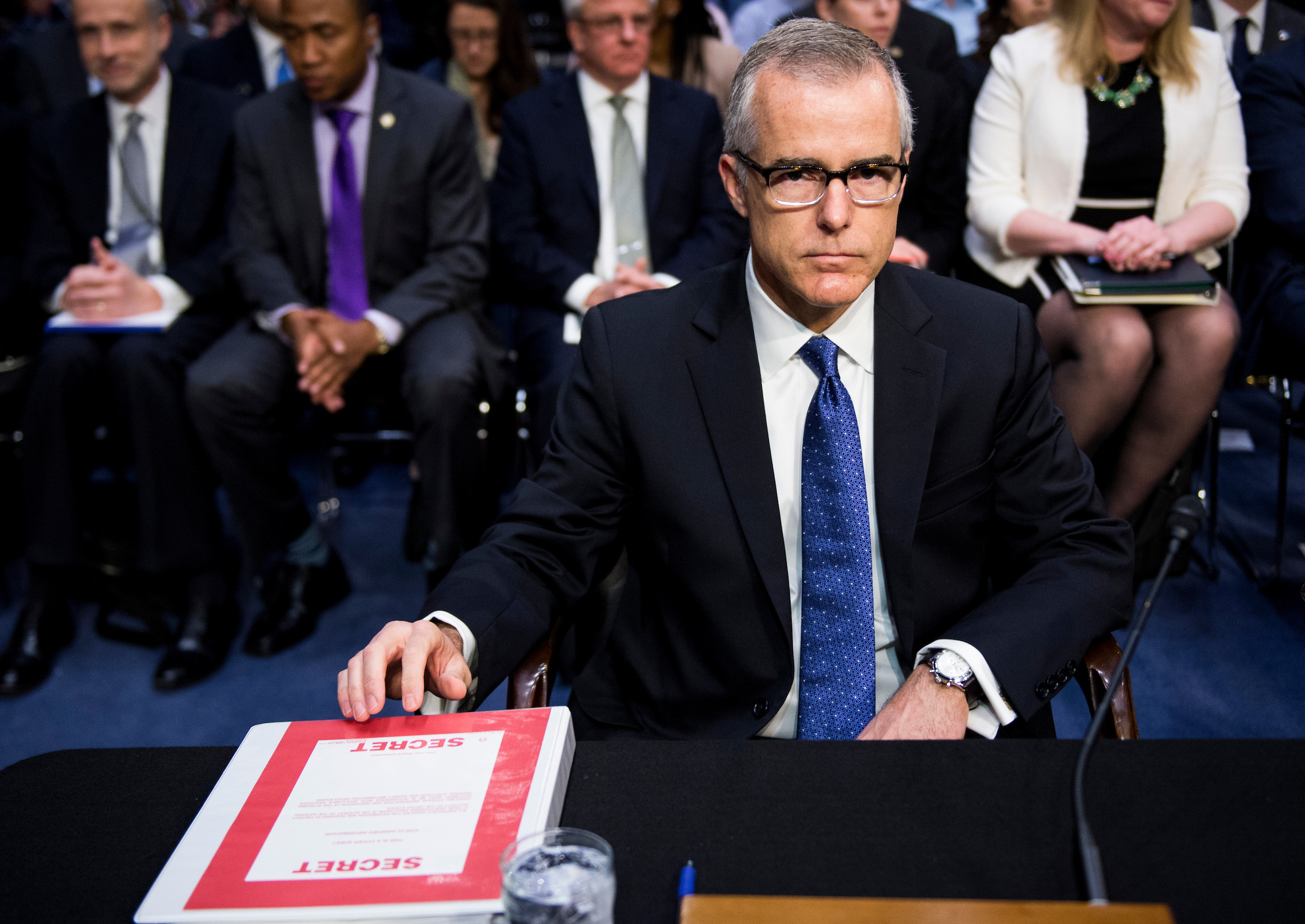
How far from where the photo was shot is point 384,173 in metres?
3.05

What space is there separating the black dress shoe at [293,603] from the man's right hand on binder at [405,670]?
181cm

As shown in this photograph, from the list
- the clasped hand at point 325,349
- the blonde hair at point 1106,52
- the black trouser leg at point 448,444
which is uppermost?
the blonde hair at point 1106,52

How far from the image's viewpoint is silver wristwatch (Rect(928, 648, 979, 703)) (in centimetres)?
123

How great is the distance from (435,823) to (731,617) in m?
0.60

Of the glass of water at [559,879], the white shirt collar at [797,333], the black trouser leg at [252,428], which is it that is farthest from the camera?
the black trouser leg at [252,428]

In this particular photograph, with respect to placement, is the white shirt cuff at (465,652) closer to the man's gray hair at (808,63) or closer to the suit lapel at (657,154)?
the man's gray hair at (808,63)

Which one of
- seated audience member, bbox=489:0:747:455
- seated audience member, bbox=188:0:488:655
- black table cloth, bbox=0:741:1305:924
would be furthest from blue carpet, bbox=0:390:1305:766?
black table cloth, bbox=0:741:1305:924

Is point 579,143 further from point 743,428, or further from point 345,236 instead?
point 743,428

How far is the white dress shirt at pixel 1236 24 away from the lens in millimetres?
3271

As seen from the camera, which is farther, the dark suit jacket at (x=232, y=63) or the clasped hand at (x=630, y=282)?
the dark suit jacket at (x=232, y=63)

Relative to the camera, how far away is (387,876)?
836mm

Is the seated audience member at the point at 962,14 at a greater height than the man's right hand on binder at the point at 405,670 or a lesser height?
greater

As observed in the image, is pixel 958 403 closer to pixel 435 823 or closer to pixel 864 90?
pixel 864 90

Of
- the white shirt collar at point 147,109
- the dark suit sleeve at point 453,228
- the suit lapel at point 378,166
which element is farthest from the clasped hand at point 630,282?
the white shirt collar at point 147,109
